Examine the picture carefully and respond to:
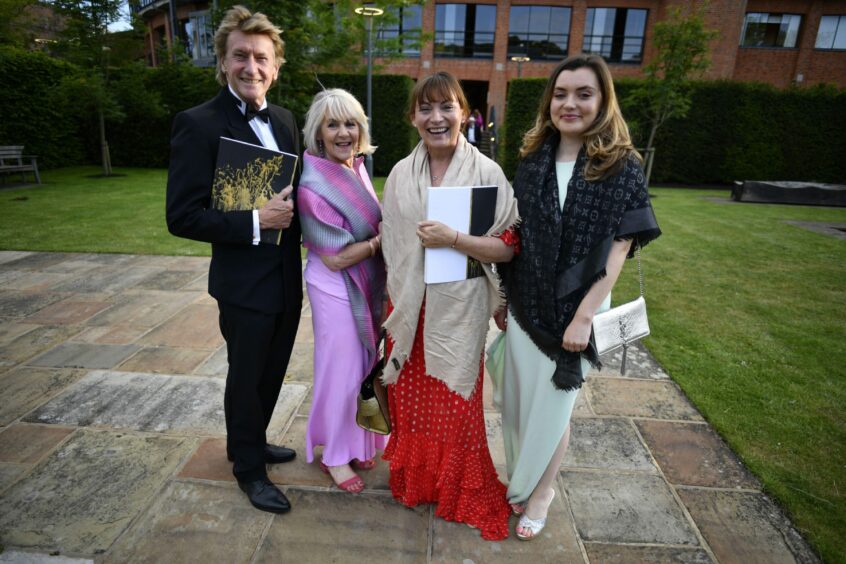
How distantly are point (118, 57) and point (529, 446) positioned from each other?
16.8 m

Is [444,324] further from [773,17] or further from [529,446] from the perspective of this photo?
[773,17]

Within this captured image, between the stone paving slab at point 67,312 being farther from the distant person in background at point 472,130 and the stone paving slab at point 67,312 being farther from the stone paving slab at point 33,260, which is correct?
the distant person in background at point 472,130

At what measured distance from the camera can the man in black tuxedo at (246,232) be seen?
1.85 m

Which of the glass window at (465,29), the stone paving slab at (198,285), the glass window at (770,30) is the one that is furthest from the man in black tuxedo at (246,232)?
the glass window at (770,30)

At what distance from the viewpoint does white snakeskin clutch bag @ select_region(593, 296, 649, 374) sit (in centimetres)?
197

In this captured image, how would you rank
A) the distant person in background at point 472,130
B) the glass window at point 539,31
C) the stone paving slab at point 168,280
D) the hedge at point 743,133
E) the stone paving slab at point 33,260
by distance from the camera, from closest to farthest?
the stone paving slab at point 168,280 → the stone paving slab at point 33,260 → the hedge at point 743,133 → the distant person in background at point 472,130 → the glass window at point 539,31

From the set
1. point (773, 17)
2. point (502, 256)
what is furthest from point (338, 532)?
point (773, 17)

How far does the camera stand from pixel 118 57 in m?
14.1

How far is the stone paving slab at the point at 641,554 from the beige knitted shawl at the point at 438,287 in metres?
0.85

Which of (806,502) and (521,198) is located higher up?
(521,198)

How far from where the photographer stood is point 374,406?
7.32 ft

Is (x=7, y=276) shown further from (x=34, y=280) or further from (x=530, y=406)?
(x=530, y=406)

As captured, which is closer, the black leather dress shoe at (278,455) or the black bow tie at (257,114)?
the black bow tie at (257,114)

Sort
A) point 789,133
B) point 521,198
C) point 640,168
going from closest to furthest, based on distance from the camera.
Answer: point 640,168, point 521,198, point 789,133
